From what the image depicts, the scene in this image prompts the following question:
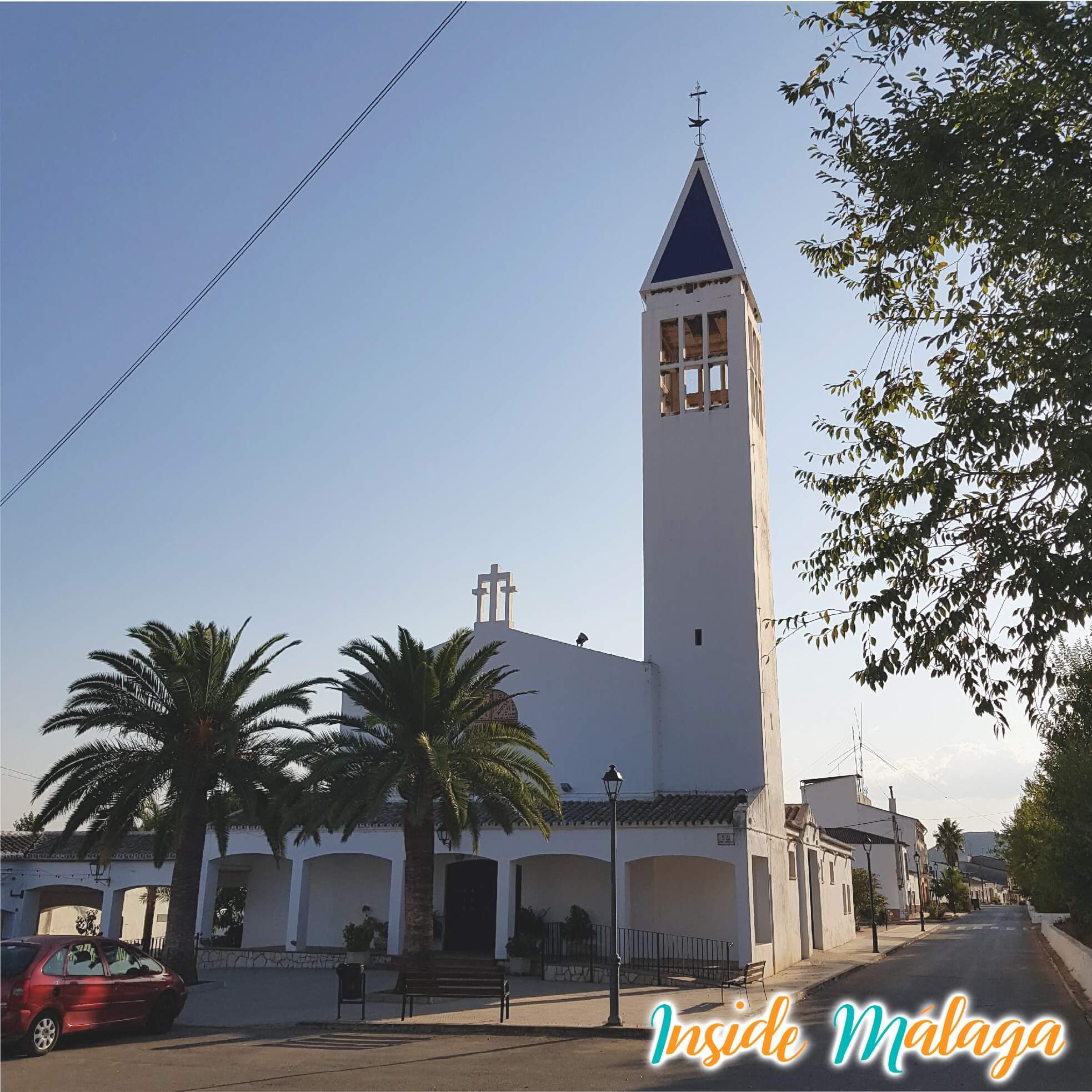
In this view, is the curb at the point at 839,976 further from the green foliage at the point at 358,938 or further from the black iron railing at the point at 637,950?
the green foliage at the point at 358,938

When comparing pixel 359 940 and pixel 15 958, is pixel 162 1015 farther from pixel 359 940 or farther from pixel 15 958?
pixel 359 940

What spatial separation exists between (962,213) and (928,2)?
6.16 ft

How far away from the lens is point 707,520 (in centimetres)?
2934

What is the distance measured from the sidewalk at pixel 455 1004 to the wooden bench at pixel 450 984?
26 cm

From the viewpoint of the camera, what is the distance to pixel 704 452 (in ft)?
98.6

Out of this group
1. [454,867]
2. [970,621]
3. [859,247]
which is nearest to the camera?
[970,621]

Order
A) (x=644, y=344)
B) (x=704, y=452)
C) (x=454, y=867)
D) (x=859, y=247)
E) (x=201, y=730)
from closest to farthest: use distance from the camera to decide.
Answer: (x=859, y=247)
(x=201, y=730)
(x=454, y=867)
(x=704, y=452)
(x=644, y=344)

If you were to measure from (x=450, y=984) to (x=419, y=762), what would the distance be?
4013mm

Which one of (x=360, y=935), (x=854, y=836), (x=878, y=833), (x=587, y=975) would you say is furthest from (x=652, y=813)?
(x=878, y=833)

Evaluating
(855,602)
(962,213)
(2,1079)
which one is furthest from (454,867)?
(962,213)

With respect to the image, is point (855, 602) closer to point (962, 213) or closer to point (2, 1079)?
point (962, 213)

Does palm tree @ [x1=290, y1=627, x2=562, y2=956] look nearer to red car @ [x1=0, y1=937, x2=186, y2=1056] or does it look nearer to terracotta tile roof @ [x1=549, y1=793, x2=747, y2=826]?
terracotta tile roof @ [x1=549, y1=793, x2=747, y2=826]

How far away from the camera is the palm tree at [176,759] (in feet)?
66.0

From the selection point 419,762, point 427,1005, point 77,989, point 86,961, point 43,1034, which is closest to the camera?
point 43,1034
